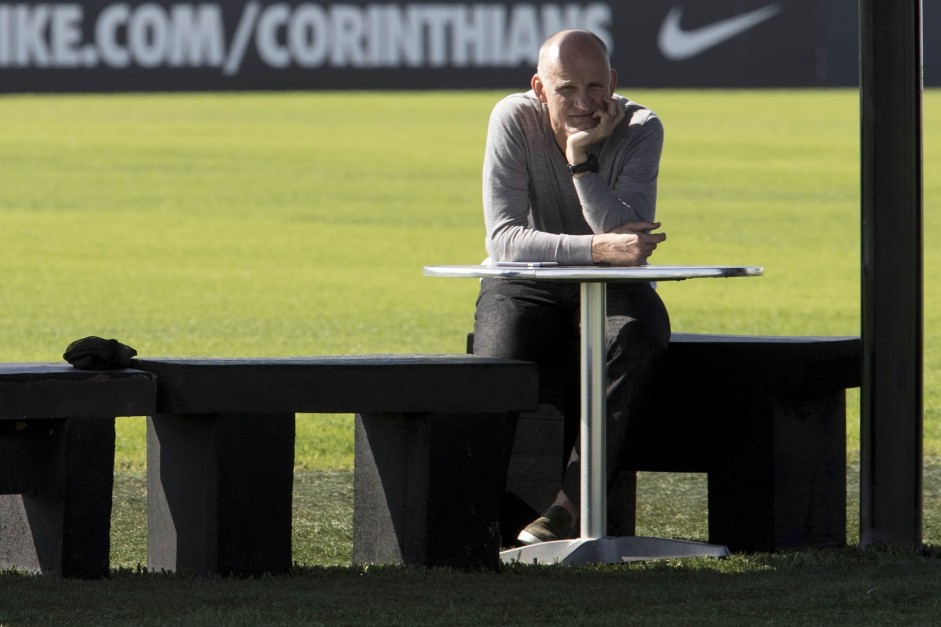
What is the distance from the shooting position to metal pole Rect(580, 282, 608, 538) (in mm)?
4816

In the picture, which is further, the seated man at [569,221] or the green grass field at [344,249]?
the seated man at [569,221]

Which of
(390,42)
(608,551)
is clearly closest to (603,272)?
(608,551)

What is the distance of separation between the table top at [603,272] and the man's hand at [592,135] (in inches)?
16.4

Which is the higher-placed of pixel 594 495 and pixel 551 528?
pixel 594 495

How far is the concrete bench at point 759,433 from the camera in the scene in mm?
5121

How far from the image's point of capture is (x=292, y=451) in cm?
461

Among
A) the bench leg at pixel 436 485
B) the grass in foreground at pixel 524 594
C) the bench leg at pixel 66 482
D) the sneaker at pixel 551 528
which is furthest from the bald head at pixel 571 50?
the bench leg at pixel 66 482

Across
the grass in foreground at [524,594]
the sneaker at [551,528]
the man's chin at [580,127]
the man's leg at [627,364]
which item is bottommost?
the grass in foreground at [524,594]

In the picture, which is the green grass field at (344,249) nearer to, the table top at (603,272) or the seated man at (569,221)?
the seated man at (569,221)

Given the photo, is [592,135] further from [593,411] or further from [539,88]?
[593,411]

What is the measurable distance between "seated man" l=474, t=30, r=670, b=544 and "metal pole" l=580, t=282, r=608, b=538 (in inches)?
4.8

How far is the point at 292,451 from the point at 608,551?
35.1 inches

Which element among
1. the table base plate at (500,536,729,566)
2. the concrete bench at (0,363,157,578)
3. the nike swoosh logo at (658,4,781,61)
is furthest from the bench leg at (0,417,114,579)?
the nike swoosh logo at (658,4,781,61)

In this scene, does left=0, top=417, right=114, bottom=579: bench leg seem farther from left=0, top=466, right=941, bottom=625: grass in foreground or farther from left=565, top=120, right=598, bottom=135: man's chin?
left=565, top=120, right=598, bottom=135: man's chin
